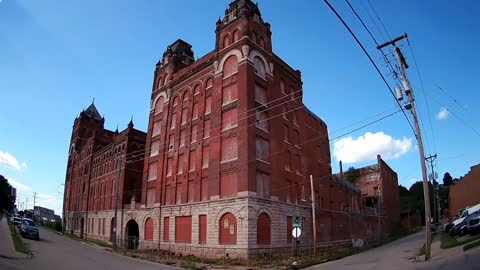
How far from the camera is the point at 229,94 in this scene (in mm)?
34781

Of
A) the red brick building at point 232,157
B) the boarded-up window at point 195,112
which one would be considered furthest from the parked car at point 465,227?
the boarded-up window at point 195,112

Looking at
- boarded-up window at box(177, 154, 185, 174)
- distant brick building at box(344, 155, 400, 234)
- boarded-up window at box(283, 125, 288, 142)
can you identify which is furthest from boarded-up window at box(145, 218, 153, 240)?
distant brick building at box(344, 155, 400, 234)

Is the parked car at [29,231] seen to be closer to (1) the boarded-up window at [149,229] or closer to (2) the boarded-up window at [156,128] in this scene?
(1) the boarded-up window at [149,229]

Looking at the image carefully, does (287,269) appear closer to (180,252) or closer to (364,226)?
(180,252)

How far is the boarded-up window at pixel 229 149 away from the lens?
32312 millimetres

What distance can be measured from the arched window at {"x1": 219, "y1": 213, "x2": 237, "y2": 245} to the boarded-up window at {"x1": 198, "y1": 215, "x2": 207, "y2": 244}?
7.43 ft

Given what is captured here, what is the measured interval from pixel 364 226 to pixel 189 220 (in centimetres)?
3190

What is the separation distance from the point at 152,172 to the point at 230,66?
16.6 metres

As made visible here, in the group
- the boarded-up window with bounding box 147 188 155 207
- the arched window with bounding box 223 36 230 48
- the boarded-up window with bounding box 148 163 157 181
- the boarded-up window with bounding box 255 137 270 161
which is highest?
the arched window with bounding box 223 36 230 48

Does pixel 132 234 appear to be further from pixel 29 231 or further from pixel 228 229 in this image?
pixel 228 229

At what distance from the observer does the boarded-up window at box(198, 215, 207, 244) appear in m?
32.8

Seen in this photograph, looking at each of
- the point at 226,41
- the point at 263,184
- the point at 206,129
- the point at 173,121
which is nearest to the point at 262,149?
A: the point at 263,184

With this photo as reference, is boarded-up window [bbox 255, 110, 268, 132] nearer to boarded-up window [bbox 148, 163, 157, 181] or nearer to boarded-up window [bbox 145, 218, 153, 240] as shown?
boarded-up window [bbox 148, 163, 157, 181]

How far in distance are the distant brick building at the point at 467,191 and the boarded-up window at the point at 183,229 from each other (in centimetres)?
4044
